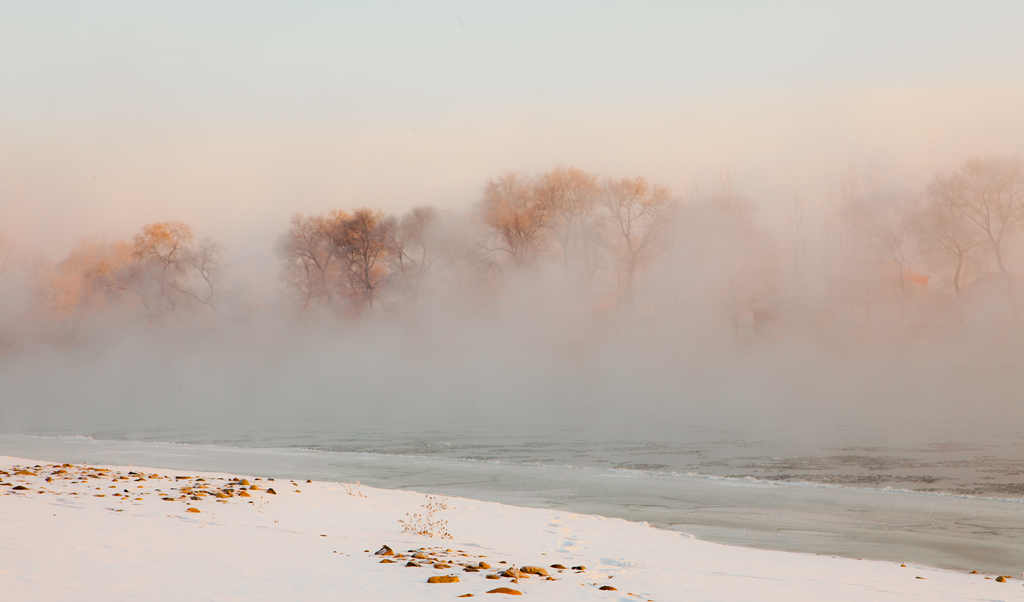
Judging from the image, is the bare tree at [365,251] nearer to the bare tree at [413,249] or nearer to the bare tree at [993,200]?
the bare tree at [413,249]

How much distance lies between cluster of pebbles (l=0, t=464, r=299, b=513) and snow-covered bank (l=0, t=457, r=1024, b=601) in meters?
0.09

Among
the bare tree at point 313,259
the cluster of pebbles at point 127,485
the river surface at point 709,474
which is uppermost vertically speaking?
the bare tree at point 313,259

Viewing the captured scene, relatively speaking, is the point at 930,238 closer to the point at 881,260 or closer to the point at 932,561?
the point at 881,260

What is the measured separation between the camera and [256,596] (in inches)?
375

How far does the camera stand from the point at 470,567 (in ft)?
38.6

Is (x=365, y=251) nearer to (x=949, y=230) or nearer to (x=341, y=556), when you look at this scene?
(x=949, y=230)

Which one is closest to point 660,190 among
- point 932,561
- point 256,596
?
point 932,561

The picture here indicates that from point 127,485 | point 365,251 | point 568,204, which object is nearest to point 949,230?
point 568,204

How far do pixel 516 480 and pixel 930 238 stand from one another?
57.6 metres

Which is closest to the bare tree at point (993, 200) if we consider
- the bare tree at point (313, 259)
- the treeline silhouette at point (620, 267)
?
the treeline silhouette at point (620, 267)

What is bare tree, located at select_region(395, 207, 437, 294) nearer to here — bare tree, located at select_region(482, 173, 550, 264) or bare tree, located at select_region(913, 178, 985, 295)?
bare tree, located at select_region(482, 173, 550, 264)

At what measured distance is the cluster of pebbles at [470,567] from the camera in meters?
10.9

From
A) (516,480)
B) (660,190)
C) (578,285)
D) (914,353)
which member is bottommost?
(516,480)

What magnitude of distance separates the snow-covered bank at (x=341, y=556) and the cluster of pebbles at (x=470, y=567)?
71 mm
